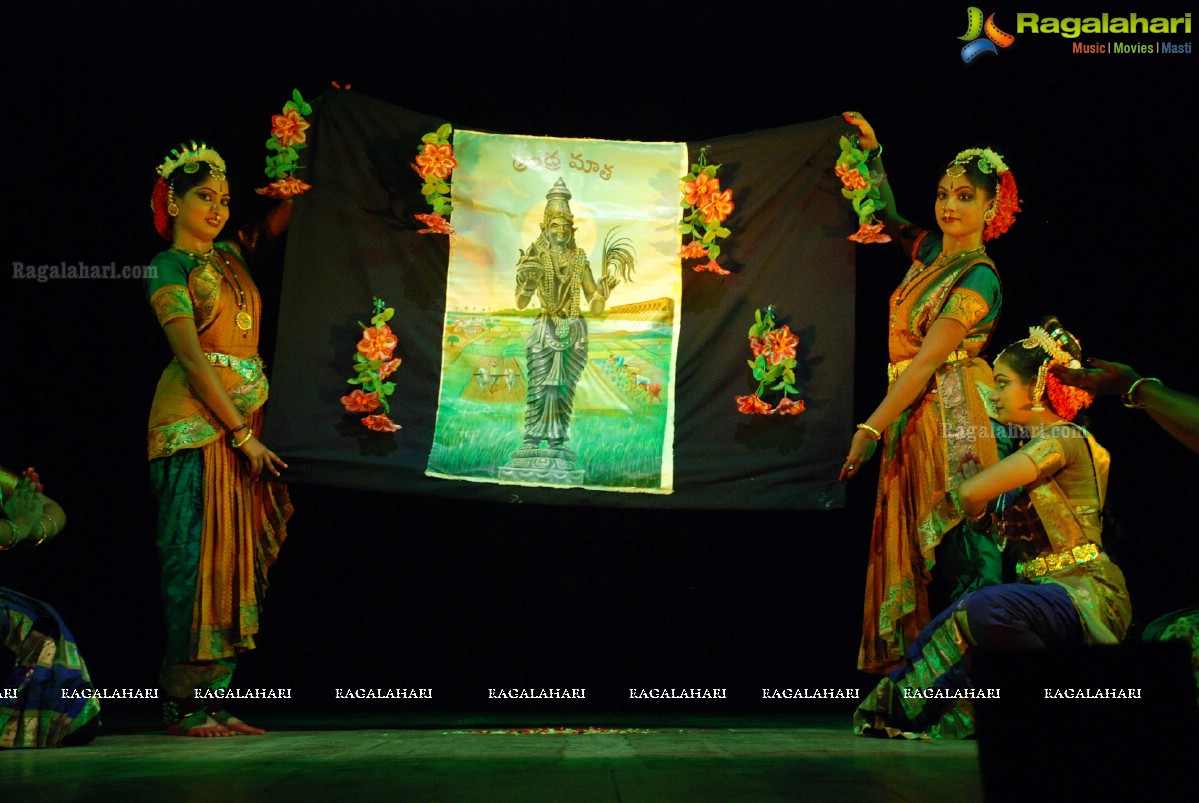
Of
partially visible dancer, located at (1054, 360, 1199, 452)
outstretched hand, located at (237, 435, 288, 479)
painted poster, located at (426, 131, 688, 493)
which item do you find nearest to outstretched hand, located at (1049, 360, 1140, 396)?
partially visible dancer, located at (1054, 360, 1199, 452)

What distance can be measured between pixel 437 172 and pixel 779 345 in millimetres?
1384

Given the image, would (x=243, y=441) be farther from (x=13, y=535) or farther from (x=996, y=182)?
(x=996, y=182)

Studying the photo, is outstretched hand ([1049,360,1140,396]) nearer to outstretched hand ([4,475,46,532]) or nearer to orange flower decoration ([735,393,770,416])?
orange flower decoration ([735,393,770,416])

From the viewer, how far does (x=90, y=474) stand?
4562 mm

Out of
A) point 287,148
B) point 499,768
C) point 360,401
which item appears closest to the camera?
point 499,768

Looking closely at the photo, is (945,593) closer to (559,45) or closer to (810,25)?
(810,25)

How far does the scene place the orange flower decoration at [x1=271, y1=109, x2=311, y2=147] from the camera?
417 cm

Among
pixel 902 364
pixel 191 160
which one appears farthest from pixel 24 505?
pixel 902 364

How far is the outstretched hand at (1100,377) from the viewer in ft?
12.2

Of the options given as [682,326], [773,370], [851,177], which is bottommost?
[773,370]

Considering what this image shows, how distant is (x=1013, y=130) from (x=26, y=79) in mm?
3804

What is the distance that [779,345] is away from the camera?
4.21m

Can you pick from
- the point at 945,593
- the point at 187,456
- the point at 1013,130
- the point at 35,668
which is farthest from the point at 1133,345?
the point at 35,668

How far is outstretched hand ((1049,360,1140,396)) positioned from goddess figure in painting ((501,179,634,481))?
1536 millimetres
